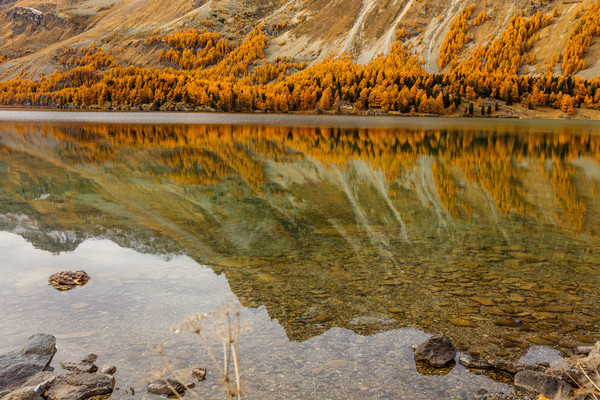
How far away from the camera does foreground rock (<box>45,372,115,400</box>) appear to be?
6840 mm

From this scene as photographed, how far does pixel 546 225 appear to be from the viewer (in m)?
18.5

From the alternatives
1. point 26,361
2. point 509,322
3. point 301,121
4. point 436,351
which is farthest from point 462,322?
point 301,121

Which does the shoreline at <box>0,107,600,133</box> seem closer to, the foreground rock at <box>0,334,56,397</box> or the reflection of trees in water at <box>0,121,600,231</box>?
the reflection of trees in water at <box>0,121,600,231</box>

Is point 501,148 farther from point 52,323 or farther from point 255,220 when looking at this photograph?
point 52,323

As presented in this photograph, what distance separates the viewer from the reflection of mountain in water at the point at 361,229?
33.7 feet

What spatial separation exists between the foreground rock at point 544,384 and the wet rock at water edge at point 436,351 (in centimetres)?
121

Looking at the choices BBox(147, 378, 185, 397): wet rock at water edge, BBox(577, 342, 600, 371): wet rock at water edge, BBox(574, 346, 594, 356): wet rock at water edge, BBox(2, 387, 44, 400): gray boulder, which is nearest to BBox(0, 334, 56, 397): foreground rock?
BBox(2, 387, 44, 400): gray boulder

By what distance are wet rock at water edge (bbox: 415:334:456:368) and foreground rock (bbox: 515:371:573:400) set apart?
121cm

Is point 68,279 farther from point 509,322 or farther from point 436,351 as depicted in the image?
point 509,322

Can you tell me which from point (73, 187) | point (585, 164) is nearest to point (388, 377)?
point (73, 187)

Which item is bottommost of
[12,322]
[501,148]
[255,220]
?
[501,148]

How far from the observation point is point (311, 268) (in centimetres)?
1320

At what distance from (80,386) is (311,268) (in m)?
7.44

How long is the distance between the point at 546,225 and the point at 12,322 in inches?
773
